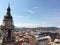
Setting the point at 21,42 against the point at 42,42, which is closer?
the point at 21,42

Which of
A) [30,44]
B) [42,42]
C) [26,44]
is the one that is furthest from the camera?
[42,42]

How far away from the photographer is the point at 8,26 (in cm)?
2647

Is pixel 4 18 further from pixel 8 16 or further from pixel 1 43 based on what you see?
pixel 1 43

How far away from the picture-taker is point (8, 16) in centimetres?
2631

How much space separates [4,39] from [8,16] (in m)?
3.99

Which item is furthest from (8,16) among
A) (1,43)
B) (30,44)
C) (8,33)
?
(30,44)

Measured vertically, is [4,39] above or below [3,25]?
below

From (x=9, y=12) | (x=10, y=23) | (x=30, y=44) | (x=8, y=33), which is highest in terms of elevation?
(x=9, y=12)

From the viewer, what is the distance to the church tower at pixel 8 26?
2628 centimetres

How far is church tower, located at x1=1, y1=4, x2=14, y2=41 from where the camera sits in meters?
26.3

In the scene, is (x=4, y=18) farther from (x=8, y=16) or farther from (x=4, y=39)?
(x=4, y=39)

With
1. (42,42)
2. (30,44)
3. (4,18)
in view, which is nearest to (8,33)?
(4,18)

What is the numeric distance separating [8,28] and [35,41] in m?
7.55

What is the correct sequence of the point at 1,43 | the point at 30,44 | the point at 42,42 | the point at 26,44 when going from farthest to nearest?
the point at 42,42 → the point at 30,44 → the point at 26,44 → the point at 1,43
